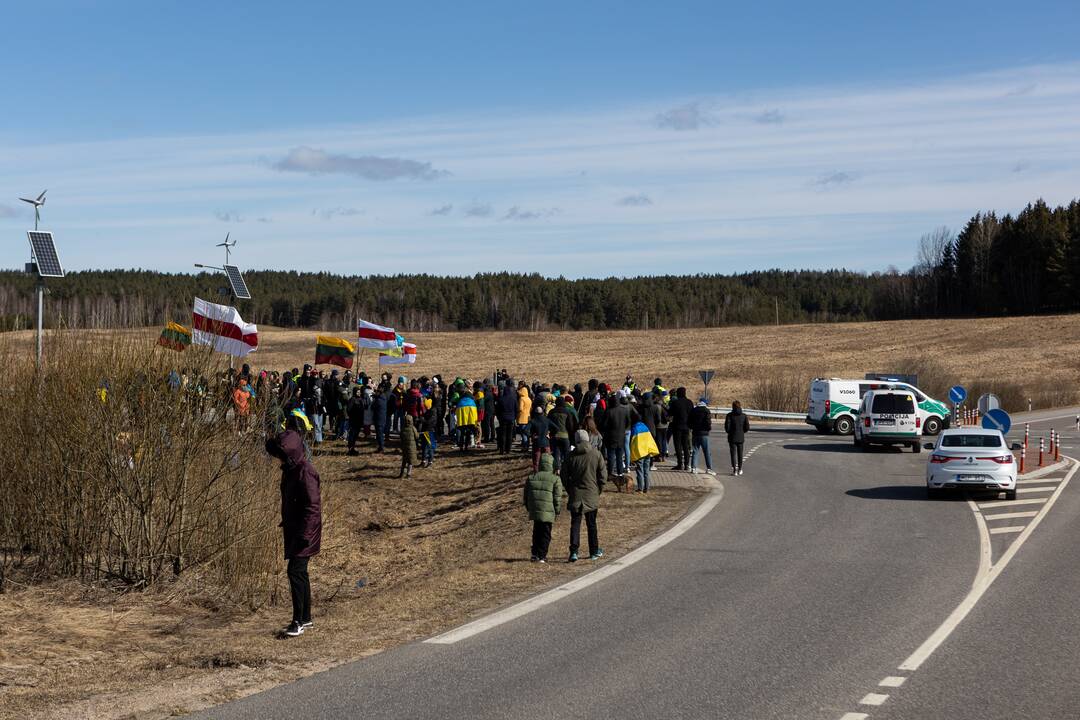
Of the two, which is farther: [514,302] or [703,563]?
[514,302]

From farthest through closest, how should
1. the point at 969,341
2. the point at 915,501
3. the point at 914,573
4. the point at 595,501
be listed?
the point at 969,341, the point at 915,501, the point at 595,501, the point at 914,573

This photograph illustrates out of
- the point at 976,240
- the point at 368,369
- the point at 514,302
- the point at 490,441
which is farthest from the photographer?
the point at 514,302

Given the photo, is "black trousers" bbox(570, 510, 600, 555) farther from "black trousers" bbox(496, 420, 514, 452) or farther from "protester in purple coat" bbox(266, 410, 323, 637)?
"black trousers" bbox(496, 420, 514, 452)

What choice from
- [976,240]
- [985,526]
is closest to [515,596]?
[985,526]

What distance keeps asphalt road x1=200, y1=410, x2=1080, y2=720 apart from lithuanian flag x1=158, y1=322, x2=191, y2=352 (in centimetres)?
543

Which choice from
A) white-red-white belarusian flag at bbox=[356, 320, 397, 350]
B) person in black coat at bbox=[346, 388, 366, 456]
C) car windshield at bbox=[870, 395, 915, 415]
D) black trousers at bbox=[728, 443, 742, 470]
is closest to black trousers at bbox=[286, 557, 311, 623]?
black trousers at bbox=[728, 443, 742, 470]

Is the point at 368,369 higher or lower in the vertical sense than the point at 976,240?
lower

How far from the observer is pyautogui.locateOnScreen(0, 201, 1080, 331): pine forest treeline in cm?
11938

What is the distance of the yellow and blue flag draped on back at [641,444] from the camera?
2108cm

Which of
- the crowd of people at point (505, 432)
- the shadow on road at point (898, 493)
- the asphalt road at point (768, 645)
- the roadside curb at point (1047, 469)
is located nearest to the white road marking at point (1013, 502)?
the shadow on road at point (898, 493)

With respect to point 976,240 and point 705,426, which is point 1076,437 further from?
point 976,240

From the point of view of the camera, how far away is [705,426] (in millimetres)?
24750

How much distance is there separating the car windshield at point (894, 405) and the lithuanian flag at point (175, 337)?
22883 millimetres

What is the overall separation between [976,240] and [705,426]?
12032cm
